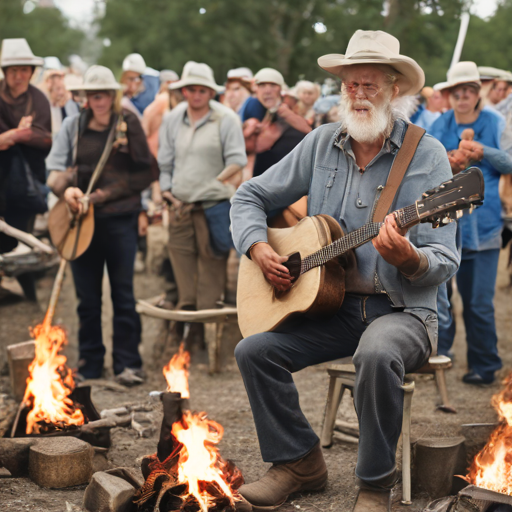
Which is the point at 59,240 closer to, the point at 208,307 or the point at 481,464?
the point at 208,307

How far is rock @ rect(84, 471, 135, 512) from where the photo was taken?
11.5ft

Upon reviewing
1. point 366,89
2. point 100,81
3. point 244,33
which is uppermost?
point 244,33

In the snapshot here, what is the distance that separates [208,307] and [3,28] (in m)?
29.2

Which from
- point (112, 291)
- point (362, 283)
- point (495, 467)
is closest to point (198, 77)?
point (112, 291)

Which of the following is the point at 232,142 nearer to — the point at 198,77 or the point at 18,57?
the point at 198,77

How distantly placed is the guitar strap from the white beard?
0.39ft

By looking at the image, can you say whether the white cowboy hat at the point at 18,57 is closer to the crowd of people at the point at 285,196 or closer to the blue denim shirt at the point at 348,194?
the crowd of people at the point at 285,196

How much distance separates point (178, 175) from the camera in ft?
23.5

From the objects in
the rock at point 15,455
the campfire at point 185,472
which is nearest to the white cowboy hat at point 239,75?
the rock at point 15,455

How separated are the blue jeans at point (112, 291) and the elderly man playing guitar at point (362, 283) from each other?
236 centimetres

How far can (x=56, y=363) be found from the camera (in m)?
5.18

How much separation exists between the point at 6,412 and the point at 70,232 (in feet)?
5.51

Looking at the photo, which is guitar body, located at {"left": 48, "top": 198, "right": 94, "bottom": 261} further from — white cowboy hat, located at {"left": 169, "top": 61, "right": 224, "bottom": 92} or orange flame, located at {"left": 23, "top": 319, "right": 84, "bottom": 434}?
white cowboy hat, located at {"left": 169, "top": 61, "right": 224, "bottom": 92}

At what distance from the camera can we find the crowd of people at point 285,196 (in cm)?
375
